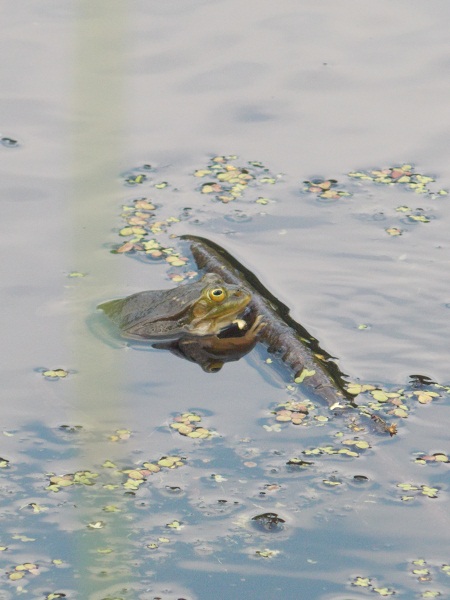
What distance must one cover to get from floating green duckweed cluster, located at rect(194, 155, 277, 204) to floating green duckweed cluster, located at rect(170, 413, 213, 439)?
269cm

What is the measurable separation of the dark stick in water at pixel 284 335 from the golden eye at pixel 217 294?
248 mm


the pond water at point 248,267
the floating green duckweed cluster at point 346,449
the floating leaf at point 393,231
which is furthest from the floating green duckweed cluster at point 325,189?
the floating green duckweed cluster at point 346,449

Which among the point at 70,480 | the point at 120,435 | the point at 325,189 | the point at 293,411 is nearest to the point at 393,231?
the point at 325,189

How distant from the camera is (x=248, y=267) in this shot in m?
6.86

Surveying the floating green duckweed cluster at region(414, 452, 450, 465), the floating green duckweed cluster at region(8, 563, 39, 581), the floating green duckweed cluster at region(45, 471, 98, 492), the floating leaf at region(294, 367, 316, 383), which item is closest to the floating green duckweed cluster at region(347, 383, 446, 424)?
the floating leaf at region(294, 367, 316, 383)

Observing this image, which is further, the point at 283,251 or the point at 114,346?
the point at 283,251

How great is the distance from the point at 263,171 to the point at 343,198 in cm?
77

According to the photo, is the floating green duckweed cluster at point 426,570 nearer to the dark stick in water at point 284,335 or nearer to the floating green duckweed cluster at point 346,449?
the floating green duckweed cluster at point 346,449

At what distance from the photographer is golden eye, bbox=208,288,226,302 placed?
6.18m

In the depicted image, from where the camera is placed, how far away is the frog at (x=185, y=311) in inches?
245

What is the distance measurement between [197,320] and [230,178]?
78.3 inches

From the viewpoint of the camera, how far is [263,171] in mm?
8023

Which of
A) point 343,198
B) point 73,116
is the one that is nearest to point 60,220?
point 73,116

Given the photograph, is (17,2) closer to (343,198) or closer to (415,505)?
(343,198)
